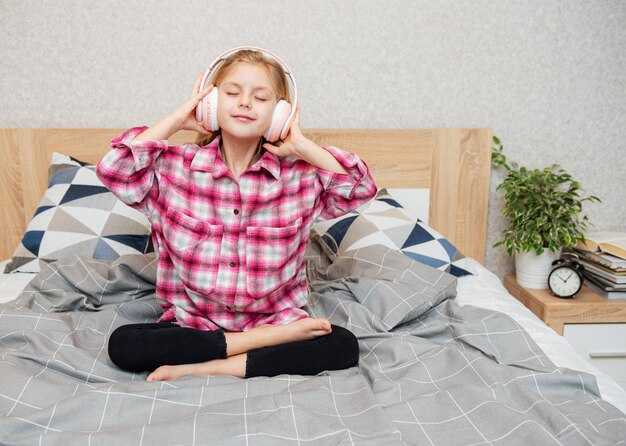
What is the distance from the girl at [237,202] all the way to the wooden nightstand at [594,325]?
2.73 feet

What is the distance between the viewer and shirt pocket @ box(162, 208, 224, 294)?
115 centimetres

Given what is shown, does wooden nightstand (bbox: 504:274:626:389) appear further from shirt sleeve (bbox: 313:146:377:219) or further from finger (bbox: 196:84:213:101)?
finger (bbox: 196:84:213:101)

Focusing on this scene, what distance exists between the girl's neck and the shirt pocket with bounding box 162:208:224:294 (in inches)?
6.1

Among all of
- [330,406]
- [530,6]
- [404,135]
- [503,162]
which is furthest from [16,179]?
[530,6]

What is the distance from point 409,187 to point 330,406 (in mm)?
1224

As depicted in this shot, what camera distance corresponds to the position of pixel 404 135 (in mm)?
1905

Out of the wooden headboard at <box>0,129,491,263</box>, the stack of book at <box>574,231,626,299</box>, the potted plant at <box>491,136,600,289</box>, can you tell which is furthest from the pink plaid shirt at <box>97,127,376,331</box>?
the stack of book at <box>574,231,626,299</box>

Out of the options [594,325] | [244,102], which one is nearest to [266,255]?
[244,102]

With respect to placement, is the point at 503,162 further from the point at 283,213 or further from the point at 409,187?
the point at 283,213

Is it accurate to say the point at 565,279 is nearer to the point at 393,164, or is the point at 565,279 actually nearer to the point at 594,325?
the point at 594,325

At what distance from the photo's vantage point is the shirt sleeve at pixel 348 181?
117 centimetres

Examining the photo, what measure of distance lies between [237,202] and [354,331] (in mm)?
378

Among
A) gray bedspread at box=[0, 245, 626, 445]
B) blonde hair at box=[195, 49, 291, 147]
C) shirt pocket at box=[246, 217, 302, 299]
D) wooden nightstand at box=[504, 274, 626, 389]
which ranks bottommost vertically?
wooden nightstand at box=[504, 274, 626, 389]

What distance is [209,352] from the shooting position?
1.03 metres
